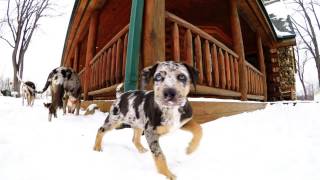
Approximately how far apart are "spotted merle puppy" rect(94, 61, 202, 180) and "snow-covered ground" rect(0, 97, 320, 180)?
251 millimetres

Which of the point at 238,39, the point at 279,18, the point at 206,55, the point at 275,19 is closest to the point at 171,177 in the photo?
the point at 206,55

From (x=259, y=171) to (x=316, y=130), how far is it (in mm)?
1973

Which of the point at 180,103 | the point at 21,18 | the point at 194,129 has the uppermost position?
the point at 21,18

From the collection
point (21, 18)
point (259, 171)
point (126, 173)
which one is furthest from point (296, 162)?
point (21, 18)

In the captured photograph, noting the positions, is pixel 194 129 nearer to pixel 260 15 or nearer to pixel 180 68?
pixel 180 68

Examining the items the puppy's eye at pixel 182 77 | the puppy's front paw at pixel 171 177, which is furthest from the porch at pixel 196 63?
the puppy's front paw at pixel 171 177

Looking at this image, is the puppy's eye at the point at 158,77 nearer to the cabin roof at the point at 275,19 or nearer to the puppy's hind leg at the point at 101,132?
the puppy's hind leg at the point at 101,132

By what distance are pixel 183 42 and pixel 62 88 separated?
15.9 feet

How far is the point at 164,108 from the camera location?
7.38 feet

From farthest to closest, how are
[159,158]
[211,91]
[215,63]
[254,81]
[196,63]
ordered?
[254,81], [215,63], [211,91], [196,63], [159,158]

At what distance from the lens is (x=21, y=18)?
24.6m

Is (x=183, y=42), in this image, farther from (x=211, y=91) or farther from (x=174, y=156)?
(x=174, y=156)

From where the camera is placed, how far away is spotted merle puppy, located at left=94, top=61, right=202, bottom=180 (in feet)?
6.73

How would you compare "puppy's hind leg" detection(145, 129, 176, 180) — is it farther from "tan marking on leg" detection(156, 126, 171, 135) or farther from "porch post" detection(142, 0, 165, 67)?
"porch post" detection(142, 0, 165, 67)
